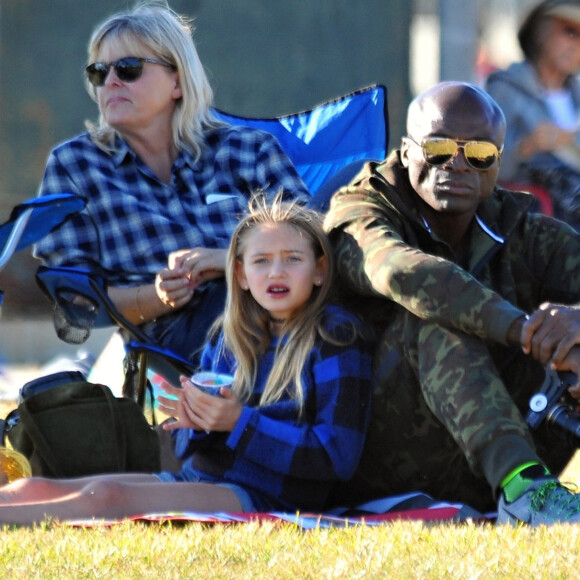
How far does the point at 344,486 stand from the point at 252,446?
0.35 meters

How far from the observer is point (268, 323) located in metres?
3.87

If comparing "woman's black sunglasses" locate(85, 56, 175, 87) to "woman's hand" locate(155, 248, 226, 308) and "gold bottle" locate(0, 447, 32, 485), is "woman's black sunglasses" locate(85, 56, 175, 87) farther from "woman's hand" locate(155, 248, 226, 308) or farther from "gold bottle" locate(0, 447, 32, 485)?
"gold bottle" locate(0, 447, 32, 485)

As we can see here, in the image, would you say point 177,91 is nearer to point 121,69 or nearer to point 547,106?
point 121,69

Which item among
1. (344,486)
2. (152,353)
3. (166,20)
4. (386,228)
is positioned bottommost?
(344,486)

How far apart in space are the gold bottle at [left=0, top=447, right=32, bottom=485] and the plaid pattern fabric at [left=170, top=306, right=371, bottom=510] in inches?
20.0

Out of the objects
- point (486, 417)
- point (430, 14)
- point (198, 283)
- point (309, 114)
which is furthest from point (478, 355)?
point (430, 14)

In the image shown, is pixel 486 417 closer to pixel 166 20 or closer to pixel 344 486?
pixel 344 486

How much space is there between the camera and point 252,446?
359 centimetres

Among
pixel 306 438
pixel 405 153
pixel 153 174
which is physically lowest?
pixel 306 438

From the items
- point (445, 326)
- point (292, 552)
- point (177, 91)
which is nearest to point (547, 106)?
point (177, 91)

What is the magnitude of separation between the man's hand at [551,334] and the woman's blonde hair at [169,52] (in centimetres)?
176

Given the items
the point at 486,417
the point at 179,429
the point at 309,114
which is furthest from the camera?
the point at 309,114

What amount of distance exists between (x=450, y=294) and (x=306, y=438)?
0.53 meters

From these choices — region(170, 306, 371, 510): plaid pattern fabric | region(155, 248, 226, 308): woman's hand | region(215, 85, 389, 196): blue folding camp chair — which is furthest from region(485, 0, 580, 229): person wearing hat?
region(170, 306, 371, 510): plaid pattern fabric
